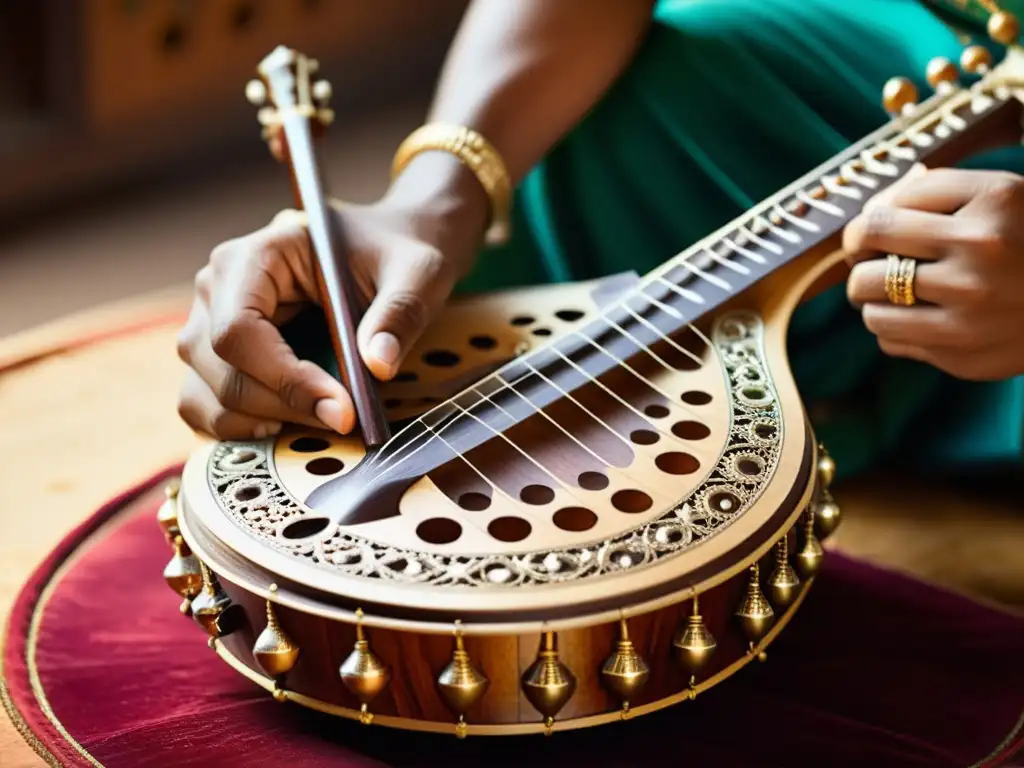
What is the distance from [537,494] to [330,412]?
16cm

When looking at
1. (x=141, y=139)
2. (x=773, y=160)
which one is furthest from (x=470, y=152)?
(x=141, y=139)

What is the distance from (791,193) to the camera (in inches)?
40.6

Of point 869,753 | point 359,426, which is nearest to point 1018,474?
point 869,753

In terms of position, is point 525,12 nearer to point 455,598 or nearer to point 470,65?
point 470,65

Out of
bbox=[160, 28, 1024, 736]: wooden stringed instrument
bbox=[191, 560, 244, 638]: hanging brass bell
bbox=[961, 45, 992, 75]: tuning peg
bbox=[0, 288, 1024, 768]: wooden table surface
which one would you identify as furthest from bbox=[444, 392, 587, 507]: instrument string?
Result: bbox=[961, 45, 992, 75]: tuning peg

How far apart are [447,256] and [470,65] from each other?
0.28 m

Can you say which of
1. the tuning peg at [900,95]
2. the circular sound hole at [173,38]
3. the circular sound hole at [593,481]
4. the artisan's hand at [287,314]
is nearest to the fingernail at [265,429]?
the artisan's hand at [287,314]

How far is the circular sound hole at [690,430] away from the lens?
81 cm

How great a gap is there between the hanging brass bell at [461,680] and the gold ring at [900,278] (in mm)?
440

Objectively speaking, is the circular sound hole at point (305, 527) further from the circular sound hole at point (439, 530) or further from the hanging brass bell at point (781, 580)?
the hanging brass bell at point (781, 580)

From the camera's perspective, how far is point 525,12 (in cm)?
120

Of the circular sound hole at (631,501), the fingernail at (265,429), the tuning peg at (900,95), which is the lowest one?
the circular sound hole at (631,501)

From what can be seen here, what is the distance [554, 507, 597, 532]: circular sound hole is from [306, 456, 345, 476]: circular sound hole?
0.16 metres

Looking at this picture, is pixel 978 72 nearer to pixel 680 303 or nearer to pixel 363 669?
pixel 680 303
